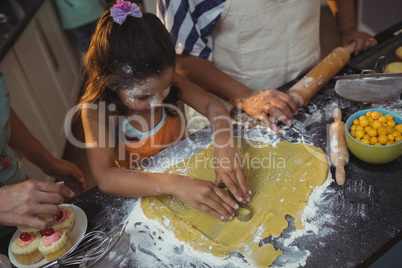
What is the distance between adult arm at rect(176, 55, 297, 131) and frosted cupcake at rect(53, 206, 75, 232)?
69 cm

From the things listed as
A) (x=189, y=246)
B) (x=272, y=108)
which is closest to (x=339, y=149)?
(x=272, y=108)

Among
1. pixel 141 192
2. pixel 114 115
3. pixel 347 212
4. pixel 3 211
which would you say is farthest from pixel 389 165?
pixel 3 211

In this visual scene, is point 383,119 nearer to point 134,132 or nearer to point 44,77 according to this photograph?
point 134,132

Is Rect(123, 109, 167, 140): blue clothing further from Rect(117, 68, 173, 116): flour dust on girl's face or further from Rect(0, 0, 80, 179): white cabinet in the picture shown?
Rect(0, 0, 80, 179): white cabinet

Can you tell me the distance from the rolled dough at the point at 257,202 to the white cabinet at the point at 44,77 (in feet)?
4.79

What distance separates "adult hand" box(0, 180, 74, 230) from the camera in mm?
813

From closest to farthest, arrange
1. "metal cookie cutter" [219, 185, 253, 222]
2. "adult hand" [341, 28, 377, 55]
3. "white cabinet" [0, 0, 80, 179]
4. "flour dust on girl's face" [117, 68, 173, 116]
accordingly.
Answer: "metal cookie cutter" [219, 185, 253, 222] < "flour dust on girl's face" [117, 68, 173, 116] < "adult hand" [341, 28, 377, 55] < "white cabinet" [0, 0, 80, 179]

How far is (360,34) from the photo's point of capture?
5.02ft

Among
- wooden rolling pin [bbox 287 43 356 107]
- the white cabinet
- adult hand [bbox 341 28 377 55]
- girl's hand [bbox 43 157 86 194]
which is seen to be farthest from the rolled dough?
the white cabinet

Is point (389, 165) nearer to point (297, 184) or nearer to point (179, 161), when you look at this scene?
point (297, 184)

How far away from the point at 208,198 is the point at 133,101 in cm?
39

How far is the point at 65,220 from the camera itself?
0.92m

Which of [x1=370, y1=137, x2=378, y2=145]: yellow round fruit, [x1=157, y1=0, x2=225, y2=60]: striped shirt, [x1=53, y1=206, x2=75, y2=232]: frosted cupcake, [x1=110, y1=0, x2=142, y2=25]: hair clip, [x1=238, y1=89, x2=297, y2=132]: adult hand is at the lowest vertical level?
[x1=238, y1=89, x2=297, y2=132]: adult hand

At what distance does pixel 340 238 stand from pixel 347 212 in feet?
0.29
